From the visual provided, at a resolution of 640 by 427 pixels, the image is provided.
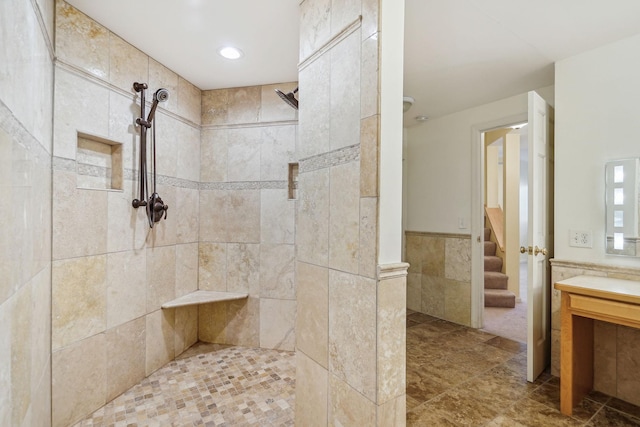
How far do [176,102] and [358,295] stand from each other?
2225 mm

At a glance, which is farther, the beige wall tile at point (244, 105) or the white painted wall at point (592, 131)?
the beige wall tile at point (244, 105)

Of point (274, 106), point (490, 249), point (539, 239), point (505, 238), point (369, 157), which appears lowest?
point (490, 249)

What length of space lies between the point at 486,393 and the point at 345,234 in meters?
1.69

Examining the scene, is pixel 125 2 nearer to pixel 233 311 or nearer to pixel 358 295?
pixel 358 295

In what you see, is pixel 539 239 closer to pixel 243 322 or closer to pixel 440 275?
pixel 440 275

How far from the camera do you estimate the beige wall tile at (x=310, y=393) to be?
4.67 ft

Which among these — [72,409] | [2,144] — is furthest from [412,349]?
[2,144]

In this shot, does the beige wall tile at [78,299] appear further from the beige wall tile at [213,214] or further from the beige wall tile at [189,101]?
the beige wall tile at [189,101]

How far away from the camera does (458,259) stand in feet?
11.0

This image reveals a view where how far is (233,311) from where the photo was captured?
273 cm

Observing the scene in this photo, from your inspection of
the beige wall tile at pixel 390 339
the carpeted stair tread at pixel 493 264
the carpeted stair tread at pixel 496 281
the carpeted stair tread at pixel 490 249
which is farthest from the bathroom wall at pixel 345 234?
the carpeted stair tread at pixel 490 249

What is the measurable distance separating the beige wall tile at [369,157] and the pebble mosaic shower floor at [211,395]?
1469mm

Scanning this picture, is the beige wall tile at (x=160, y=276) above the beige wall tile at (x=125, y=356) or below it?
above

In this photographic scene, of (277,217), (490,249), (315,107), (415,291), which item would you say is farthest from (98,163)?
(490,249)
